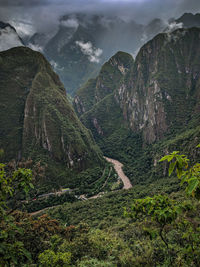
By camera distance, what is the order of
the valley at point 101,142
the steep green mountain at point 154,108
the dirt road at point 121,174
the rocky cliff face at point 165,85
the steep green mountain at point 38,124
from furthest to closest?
1. the rocky cliff face at point 165,85
2. the steep green mountain at point 154,108
3. the dirt road at point 121,174
4. the steep green mountain at point 38,124
5. the valley at point 101,142

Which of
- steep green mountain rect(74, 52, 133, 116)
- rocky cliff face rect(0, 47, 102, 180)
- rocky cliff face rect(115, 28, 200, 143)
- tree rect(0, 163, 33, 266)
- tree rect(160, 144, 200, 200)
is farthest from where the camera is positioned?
steep green mountain rect(74, 52, 133, 116)

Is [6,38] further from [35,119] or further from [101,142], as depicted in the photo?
[101,142]

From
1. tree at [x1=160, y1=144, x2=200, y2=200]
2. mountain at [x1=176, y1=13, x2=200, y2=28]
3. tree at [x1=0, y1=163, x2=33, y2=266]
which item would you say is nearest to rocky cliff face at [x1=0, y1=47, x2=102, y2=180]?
tree at [x1=0, y1=163, x2=33, y2=266]

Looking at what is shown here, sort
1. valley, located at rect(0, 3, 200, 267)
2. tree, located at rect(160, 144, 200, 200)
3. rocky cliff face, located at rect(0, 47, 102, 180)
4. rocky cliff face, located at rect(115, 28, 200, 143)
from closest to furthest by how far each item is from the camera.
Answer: tree, located at rect(160, 144, 200, 200) < valley, located at rect(0, 3, 200, 267) < rocky cliff face, located at rect(0, 47, 102, 180) < rocky cliff face, located at rect(115, 28, 200, 143)

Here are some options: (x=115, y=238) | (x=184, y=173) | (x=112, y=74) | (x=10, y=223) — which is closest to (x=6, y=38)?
(x=112, y=74)

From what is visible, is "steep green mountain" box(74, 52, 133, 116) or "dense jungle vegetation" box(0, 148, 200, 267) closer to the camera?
"dense jungle vegetation" box(0, 148, 200, 267)

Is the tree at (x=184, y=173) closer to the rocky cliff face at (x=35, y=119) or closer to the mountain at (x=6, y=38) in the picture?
the rocky cliff face at (x=35, y=119)

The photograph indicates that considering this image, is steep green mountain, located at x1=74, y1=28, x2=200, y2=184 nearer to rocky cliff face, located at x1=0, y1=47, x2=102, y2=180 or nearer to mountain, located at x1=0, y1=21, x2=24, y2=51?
rocky cliff face, located at x1=0, y1=47, x2=102, y2=180

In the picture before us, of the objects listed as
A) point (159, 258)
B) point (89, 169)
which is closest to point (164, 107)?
point (89, 169)

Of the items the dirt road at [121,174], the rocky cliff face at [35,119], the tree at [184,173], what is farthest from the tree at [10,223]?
the rocky cliff face at [35,119]

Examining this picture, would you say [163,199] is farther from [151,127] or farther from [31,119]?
[151,127]
